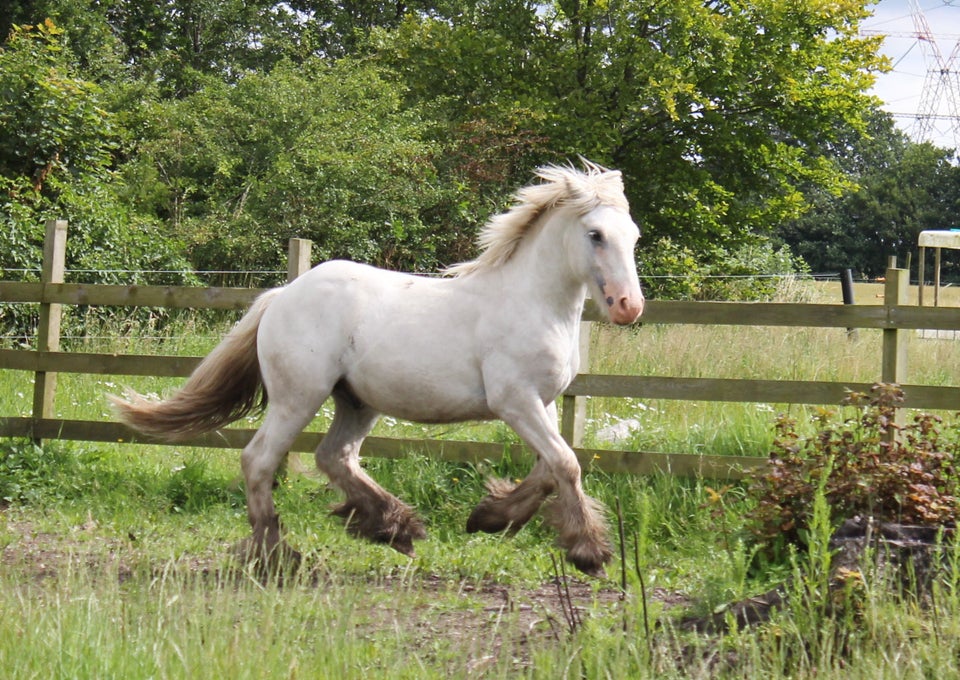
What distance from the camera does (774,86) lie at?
2005 centimetres

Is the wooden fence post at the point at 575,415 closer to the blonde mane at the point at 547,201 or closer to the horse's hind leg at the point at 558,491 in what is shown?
the blonde mane at the point at 547,201

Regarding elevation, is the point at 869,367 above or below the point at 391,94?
below

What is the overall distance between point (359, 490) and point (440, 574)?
0.56 m

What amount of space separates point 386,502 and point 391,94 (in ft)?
44.8

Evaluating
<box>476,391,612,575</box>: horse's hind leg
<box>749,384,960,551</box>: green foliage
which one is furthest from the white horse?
<box>749,384,960,551</box>: green foliage

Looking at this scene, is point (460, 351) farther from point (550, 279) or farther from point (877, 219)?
point (877, 219)

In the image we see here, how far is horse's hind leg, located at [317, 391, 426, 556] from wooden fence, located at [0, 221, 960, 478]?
A: 137 centimetres

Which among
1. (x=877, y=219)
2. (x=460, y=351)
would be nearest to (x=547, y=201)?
(x=460, y=351)

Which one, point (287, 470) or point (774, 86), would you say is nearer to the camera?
point (287, 470)

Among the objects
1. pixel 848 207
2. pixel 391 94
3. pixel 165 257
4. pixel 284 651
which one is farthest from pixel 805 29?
pixel 848 207

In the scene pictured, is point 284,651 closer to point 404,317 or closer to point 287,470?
point 404,317

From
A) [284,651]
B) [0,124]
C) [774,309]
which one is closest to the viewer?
[284,651]

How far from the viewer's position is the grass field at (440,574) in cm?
307

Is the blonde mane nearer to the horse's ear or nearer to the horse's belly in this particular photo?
the horse's ear
